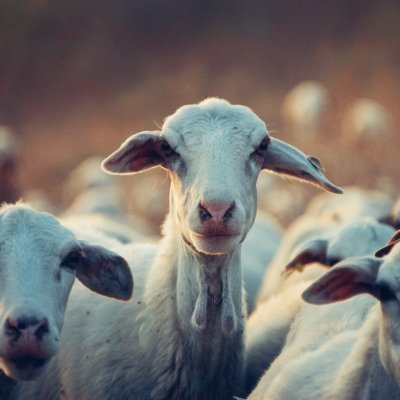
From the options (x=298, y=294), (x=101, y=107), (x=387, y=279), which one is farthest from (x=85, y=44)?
(x=387, y=279)

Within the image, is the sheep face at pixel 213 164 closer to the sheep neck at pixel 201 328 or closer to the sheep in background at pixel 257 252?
the sheep neck at pixel 201 328

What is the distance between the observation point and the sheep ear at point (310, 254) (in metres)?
7.09

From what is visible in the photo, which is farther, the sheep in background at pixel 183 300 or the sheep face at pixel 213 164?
the sheep in background at pixel 183 300

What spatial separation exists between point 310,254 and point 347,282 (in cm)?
263

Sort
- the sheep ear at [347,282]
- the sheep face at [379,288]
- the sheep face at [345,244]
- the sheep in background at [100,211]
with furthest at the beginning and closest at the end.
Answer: the sheep in background at [100,211] < the sheep face at [345,244] < the sheep ear at [347,282] < the sheep face at [379,288]

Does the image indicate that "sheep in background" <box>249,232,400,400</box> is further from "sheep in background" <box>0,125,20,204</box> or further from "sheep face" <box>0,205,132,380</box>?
"sheep in background" <box>0,125,20,204</box>

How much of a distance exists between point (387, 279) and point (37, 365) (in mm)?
1597

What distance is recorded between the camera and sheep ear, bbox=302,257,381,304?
441 cm

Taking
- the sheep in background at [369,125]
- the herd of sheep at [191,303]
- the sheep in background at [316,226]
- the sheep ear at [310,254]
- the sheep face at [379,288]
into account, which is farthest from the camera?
the sheep in background at [369,125]

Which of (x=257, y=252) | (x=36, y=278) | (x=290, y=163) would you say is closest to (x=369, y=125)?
(x=257, y=252)

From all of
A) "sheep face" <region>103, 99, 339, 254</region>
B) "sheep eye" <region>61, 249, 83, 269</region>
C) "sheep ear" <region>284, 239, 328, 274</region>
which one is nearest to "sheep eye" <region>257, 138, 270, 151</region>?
"sheep face" <region>103, 99, 339, 254</region>

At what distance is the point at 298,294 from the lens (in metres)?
6.60

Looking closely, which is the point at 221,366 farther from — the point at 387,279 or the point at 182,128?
the point at 387,279

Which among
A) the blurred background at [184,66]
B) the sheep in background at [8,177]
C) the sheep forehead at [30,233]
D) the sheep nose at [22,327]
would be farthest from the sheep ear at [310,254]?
the blurred background at [184,66]
